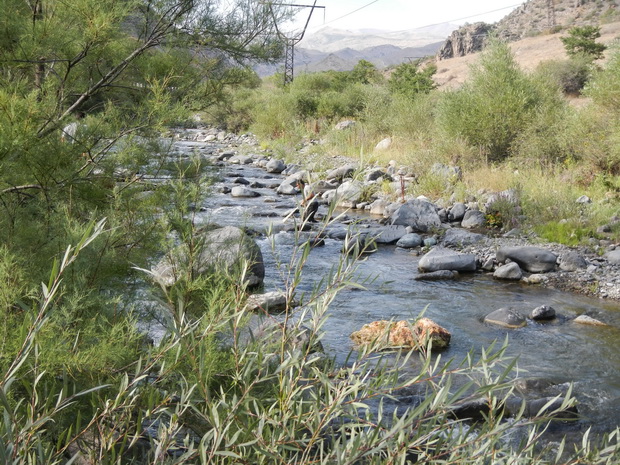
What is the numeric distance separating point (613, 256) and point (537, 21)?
69686 mm

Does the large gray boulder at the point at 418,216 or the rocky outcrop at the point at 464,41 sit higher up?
the rocky outcrop at the point at 464,41

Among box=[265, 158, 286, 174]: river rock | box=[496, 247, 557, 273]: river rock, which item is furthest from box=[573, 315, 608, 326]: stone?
box=[265, 158, 286, 174]: river rock

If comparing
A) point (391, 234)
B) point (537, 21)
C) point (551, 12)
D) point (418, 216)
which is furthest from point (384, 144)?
point (537, 21)

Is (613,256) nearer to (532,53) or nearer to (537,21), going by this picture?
(532,53)

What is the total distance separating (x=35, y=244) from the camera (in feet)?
9.61

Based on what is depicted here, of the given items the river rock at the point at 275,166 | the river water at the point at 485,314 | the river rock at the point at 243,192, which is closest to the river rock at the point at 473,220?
the river water at the point at 485,314

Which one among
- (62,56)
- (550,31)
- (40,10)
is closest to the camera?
(62,56)

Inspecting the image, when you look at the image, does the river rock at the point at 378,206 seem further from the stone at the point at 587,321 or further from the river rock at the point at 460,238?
the stone at the point at 587,321

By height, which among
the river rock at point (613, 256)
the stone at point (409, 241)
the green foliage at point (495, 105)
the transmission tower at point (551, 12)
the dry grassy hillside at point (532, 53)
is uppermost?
the transmission tower at point (551, 12)

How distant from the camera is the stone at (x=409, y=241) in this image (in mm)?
10188

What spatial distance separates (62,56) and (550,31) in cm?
6372

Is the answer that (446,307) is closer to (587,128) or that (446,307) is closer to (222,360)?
(222,360)

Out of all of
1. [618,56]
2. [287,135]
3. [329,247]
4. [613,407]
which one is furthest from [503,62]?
[613,407]

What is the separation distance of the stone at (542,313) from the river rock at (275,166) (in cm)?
1266
